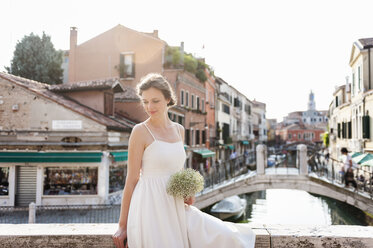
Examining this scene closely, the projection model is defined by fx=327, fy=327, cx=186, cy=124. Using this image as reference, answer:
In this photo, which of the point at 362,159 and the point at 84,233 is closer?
the point at 84,233

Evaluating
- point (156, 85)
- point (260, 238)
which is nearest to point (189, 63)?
point (156, 85)

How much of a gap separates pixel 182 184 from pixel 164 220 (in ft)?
0.81

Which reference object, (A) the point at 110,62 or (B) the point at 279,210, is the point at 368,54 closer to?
(B) the point at 279,210

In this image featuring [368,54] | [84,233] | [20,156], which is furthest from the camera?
[368,54]

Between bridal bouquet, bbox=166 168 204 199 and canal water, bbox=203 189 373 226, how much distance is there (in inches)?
539

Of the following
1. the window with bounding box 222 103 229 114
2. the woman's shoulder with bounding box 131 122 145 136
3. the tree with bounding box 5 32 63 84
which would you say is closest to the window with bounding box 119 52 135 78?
the tree with bounding box 5 32 63 84

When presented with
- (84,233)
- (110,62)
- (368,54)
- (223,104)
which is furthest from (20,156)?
(223,104)

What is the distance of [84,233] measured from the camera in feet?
7.52

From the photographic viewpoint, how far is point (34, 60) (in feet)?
79.5

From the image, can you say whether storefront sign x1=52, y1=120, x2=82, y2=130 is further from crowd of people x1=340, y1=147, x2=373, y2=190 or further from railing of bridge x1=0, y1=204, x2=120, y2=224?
crowd of people x1=340, y1=147, x2=373, y2=190

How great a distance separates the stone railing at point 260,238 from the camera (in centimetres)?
220

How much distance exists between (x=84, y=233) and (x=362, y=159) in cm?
1220

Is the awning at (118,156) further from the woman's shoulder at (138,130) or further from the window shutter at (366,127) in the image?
the woman's shoulder at (138,130)

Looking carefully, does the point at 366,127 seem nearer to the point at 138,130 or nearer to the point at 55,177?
the point at 55,177
